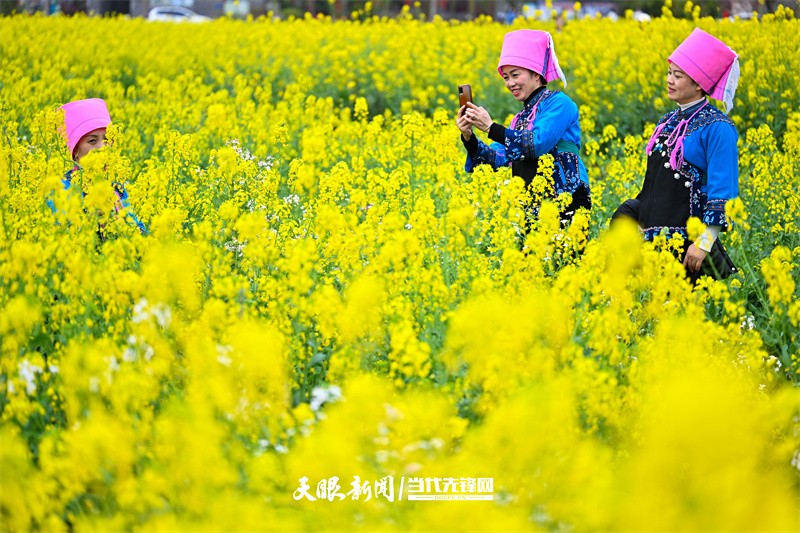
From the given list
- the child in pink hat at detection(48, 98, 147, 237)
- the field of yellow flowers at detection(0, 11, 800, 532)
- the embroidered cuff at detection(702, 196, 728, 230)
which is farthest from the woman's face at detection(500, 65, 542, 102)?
the child in pink hat at detection(48, 98, 147, 237)

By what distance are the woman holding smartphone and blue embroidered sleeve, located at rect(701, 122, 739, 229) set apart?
0.64 m

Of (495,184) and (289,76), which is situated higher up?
(289,76)

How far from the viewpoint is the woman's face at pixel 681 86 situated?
Result: 380cm

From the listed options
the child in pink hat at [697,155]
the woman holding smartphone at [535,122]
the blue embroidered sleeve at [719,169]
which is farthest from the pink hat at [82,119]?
the blue embroidered sleeve at [719,169]

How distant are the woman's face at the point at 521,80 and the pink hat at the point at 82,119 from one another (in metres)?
1.78

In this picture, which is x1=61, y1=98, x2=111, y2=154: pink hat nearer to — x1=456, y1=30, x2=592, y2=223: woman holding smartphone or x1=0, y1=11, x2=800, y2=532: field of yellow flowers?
x1=0, y1=11, x2=800, y2=532: field of yellow flowers

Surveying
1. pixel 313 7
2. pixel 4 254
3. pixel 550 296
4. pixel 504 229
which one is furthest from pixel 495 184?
pixel 313 7

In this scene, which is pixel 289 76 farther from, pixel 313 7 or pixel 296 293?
pixel 313 7

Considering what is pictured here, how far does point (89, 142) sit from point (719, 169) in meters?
2.74

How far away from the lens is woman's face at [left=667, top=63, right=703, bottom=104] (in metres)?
3.80

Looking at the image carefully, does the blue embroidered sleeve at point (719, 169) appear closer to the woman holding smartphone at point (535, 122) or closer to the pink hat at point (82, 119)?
the woman holding smartphone at point (535, 122)

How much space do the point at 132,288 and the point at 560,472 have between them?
134 centimetres

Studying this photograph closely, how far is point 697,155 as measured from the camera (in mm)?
3764

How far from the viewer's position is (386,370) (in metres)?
3.04
